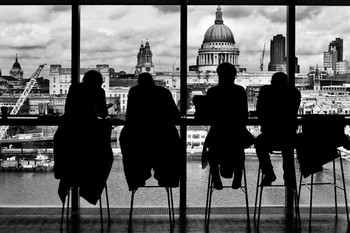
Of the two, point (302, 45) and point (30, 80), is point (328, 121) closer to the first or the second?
point (302, 45)

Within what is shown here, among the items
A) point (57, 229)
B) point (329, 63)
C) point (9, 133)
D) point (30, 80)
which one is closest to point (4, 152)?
point (9, 133)

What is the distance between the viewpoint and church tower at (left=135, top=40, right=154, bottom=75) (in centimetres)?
553

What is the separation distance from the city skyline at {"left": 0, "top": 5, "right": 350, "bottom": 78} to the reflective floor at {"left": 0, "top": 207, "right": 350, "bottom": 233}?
146 cm

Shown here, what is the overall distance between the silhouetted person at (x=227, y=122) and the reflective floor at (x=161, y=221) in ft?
1.97

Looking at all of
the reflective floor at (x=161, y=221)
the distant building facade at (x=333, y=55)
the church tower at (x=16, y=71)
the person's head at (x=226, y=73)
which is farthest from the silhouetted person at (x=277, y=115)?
the church tower at (x=16, y=71)

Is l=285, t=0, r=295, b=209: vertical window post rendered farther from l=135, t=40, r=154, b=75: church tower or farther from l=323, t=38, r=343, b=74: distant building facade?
l=135, t=40, r=154, b=75: church tower

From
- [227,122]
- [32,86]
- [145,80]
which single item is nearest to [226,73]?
[227,122]

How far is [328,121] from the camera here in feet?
14.7

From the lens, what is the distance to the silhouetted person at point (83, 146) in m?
4.40

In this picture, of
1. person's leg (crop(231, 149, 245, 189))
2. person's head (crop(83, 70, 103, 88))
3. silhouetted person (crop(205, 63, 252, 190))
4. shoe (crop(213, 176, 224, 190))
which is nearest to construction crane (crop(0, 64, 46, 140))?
person's head (crop(83, 70, 103, 88))

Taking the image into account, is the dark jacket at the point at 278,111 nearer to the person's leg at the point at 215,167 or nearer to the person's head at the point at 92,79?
the person's leg at the point at 215,167

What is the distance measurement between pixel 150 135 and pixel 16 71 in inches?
76.4

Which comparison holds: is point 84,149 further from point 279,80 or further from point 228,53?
point 228,53

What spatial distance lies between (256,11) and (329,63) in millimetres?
978
